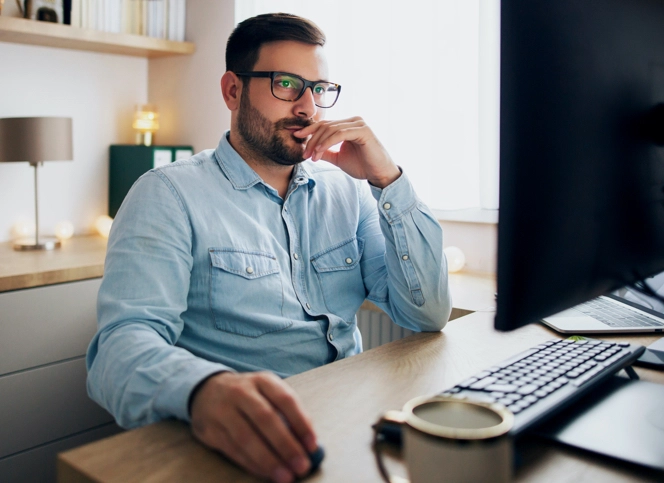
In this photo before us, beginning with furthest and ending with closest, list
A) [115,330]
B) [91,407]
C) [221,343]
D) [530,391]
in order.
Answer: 1. [91,407]
2. [221,343]
3. [115,330]
4. [530,391]

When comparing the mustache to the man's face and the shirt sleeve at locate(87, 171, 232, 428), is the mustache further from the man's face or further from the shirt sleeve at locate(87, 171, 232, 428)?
the shirt sleeve at locate(87, 171, 232, 428)

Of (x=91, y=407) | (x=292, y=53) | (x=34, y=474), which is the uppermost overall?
(x=292, y=53)

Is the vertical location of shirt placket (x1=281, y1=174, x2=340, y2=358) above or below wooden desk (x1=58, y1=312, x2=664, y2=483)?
above

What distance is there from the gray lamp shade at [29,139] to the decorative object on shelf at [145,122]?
1.88 feet

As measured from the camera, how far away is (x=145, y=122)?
9.59 ft

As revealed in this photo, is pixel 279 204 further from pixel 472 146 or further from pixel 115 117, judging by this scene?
pixel 115 117

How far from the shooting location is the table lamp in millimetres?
2287

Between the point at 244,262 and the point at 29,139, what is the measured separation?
1425mm

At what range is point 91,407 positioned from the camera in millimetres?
2135

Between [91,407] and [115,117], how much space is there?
1354mm

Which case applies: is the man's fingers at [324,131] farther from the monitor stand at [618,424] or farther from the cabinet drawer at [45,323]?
the cabinet drawer at [45,323]

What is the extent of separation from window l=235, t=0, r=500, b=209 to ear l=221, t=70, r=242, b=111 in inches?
35.7

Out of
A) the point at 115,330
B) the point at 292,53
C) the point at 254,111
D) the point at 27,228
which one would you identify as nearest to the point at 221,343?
the point at 115,330

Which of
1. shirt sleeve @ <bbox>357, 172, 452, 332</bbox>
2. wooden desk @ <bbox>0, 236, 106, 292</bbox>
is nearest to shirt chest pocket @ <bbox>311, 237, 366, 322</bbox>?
shirt sleeve @ <bbox>357, 172, 452, 332</bbox>
